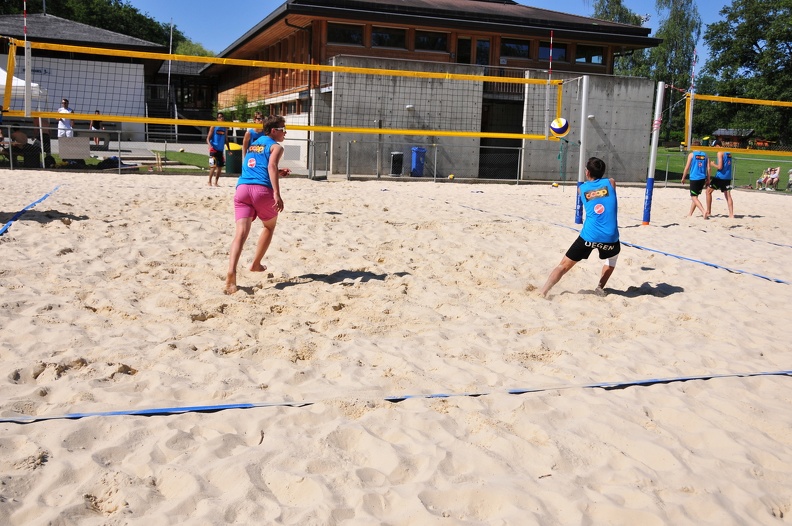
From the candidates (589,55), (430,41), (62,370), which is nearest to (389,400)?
(62,370)

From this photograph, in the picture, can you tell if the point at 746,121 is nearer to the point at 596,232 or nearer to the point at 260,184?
the point at 596,232

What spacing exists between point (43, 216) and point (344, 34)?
17.7m

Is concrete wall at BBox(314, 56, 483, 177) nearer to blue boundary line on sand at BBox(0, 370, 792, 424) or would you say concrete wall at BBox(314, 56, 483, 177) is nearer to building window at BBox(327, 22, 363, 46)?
building window at BBox(327, 22, 363, 46)

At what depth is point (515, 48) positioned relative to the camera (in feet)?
83.8

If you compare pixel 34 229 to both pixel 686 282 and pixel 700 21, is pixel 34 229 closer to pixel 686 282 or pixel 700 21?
pixel 686 282

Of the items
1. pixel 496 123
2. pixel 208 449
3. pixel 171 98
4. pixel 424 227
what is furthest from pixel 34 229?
pixel 171 98

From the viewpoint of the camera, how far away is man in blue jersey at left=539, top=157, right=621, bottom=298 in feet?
18.4

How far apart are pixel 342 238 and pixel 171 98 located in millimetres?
34420

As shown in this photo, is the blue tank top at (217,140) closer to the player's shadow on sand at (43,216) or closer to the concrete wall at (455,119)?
the player's shadow on sand at (43,216)

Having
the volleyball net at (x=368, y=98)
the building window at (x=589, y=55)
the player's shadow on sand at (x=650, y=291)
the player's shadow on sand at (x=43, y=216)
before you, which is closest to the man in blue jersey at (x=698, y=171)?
the volleyball net at (x=368, y=98)

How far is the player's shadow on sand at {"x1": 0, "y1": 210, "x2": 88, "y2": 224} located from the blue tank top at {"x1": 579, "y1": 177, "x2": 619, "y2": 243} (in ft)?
17.3

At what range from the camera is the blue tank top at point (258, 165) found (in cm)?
545

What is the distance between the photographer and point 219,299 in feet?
16.2

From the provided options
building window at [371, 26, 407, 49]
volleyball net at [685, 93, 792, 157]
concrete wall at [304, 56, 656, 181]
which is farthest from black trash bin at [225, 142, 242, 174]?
volleyball net at [685, 93, 792, 157]
